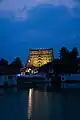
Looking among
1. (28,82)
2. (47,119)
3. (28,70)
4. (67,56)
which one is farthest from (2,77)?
(28,70)

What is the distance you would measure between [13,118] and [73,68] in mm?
84612

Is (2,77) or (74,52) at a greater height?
(74,52)

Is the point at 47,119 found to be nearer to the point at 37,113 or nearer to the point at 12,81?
the point at 37,113

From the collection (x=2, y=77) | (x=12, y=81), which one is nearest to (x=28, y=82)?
(x=12, y=81)

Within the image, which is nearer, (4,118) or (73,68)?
(4,118)

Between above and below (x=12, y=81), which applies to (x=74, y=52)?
above

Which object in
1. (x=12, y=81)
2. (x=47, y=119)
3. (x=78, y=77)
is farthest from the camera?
(x=78, y=77)

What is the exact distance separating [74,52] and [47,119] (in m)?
98.6

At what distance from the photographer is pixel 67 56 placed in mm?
120062

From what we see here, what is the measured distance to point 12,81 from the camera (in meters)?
88.9

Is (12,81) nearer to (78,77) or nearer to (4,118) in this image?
(78,77)

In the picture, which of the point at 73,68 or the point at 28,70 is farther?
the point at 28,70

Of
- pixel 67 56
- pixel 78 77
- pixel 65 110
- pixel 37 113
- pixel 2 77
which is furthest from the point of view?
pixel 67 56

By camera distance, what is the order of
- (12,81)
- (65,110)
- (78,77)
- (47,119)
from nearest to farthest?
(47,119) → (65,110) → (12,81) → (78,77)
